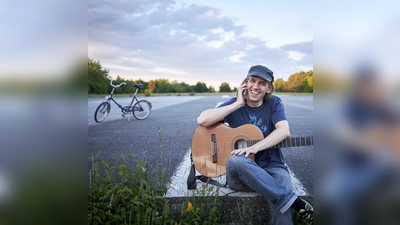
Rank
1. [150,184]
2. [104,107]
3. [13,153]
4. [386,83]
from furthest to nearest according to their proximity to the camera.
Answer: [104,107]
[150,184]
[13,153]
[386,83]

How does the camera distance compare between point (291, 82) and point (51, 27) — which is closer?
point (51, 27)

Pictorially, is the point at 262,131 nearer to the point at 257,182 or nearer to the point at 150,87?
the point at 257,182

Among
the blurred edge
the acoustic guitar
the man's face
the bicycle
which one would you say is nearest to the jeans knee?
the acoustic guitar

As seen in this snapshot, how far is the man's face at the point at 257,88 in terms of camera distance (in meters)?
2.29

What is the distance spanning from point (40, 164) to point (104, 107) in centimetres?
123

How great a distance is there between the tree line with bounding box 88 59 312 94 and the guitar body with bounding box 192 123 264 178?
0.29m

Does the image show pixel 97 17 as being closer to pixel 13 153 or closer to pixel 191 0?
pixel 191 0

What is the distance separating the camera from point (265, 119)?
2324mm

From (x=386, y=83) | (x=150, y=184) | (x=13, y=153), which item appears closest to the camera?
(x=386, y=83)

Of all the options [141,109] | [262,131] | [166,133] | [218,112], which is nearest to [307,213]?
[262,131]

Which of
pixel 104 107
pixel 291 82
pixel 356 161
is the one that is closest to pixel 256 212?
pixel 291 82

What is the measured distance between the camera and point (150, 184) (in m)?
2.20

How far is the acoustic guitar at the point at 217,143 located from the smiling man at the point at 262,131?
0.17ft

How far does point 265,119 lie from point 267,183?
461mm
